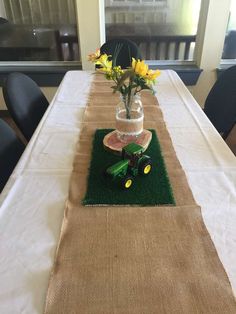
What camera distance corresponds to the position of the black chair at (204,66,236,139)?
1.38 meters

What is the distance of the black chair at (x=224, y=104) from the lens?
1.38 metres

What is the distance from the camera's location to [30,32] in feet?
8.43

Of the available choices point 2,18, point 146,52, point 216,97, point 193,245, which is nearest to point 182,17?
point 146,52

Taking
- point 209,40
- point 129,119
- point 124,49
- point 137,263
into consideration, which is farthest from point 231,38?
point 137,263

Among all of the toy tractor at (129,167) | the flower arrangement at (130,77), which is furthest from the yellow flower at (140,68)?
the toy tractor at (129,167)

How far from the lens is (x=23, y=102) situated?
134cm

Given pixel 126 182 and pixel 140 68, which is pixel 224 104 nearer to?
pixel 140 68

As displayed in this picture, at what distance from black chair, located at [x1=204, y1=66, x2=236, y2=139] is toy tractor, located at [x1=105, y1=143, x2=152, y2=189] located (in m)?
0.69

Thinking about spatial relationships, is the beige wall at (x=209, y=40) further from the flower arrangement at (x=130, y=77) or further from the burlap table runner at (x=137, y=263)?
the burlap table runner at (x=137, y=263)

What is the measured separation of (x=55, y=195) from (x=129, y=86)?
1.43ft

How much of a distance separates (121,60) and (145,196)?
5.10ft

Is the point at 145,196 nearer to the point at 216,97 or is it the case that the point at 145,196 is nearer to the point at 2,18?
the point at 216,97

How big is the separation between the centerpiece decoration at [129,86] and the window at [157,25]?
5.67 feet

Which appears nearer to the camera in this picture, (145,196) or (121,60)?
(145,196)
